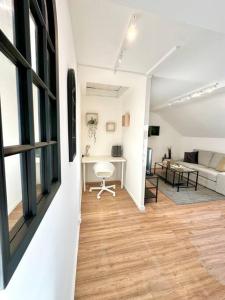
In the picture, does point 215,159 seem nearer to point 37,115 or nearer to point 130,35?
point 130,35

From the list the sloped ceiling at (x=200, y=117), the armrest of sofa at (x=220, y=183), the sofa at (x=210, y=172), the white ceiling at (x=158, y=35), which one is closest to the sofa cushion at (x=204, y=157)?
the sofa at (x=210, y=172)

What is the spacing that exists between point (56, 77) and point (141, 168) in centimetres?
234

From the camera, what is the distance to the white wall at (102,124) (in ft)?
13.3

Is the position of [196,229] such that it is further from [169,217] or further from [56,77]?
[56,77]

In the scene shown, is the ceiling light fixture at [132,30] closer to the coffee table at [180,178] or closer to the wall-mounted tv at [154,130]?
the coffee table at [180,178]

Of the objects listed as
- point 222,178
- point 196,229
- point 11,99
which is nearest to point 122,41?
point 11,99

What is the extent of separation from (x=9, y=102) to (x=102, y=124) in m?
3.77

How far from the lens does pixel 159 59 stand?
208 centimetres

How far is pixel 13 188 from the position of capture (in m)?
0.48

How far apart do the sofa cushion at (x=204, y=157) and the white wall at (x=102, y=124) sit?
2843 millimetres

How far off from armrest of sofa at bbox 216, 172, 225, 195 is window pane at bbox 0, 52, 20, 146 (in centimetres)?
450

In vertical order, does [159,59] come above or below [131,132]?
above

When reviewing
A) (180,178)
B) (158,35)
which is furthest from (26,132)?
(180,178)

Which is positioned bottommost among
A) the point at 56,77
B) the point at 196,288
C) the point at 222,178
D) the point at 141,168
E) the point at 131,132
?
the point at 196,288
